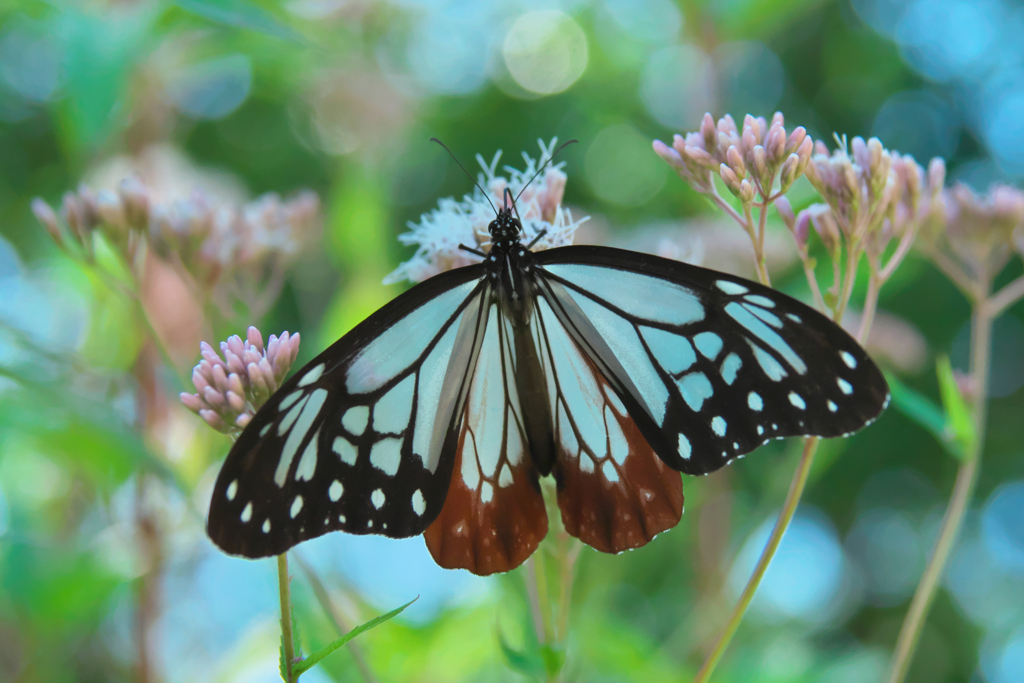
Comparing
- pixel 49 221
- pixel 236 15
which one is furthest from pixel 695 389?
pixel 49 221

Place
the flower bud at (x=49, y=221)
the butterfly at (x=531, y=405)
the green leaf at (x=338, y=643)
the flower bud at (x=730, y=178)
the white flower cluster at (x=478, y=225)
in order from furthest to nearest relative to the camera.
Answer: the flower bud at (x=49, y=221), the white flower cluster at (x=478, y=225), the flower bud at (x=730, y=178), the butterfly at (x=531, y=405), the green leaf at (x=338, y=643)

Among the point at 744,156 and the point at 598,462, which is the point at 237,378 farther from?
the point at 744,156

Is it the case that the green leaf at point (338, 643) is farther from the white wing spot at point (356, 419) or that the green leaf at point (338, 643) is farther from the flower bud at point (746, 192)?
the flower bud at point (746, 192)

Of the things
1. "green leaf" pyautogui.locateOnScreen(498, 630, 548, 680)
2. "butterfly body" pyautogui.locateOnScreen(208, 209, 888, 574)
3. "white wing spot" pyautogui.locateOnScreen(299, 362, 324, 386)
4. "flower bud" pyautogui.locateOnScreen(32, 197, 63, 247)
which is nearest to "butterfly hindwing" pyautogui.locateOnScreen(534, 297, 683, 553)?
"butterfly body" pyautogui.locateOnScreen(208, 209, 888, 574)

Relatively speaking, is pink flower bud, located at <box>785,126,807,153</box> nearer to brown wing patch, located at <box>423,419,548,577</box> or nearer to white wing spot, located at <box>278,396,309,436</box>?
brown wing patch, located at <box>423,419,548,577</box>

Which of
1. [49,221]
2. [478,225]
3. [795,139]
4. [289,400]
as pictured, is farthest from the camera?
[49,221]

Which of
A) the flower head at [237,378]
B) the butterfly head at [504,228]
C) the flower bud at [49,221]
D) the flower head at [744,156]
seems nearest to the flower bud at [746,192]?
the flower head at [744,156]
